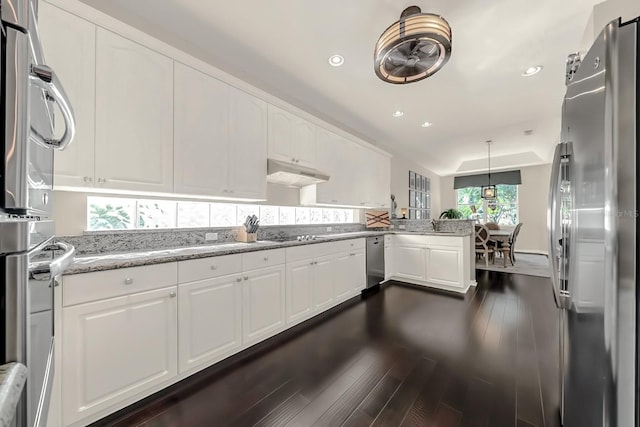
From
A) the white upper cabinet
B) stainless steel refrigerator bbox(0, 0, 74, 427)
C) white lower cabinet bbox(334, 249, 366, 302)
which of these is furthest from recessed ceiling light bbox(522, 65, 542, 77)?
stainless steel refrigerator bbox(0, 0, 74, 427)

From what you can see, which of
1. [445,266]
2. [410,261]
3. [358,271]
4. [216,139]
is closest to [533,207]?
[445,266]

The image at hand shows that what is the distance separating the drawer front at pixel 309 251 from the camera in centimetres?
255

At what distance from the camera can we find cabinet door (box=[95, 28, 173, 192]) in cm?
161

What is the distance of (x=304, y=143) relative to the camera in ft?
10.3

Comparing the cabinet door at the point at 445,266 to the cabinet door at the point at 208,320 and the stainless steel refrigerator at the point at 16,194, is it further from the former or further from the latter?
the stainless steel refrigerator at the point at 16,194

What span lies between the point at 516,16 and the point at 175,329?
11.6 ft

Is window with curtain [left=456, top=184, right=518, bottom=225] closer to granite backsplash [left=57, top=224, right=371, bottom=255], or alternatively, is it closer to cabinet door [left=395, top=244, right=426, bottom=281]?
cabinet door [left=395, top=244, right=426, bottom=281]

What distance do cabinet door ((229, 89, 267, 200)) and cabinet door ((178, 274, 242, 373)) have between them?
899 mm

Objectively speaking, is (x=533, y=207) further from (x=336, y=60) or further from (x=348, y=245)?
(x=336, y=60)

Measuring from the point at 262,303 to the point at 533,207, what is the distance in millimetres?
8797

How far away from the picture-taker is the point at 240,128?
239cm

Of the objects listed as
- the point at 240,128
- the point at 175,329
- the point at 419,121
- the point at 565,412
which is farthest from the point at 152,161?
the point at 419,121

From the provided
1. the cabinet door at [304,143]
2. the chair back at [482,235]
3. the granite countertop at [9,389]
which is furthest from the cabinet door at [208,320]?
the chair back at [482,235]

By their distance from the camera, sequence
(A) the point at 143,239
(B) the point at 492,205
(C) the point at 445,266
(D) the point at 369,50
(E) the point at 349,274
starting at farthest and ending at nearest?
1. (B) the point at 492,205
2. (C) the point at 445,266
3. (E) the point at 349,274
4. (D) the point at 369,50
5. (A) the point at 143,239
